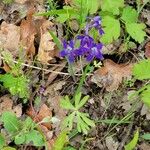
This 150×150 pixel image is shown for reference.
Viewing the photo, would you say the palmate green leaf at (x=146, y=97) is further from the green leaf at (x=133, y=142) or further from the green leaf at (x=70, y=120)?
the green leaf at (x=70, y=120)

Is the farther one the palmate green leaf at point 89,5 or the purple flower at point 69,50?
the palmate green leaf at point 89,5

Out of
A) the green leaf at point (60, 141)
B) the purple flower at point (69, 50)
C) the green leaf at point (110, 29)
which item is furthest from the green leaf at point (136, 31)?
the green leaf at point (60, 141)

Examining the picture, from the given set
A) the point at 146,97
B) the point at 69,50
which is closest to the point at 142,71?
the point at 146,97

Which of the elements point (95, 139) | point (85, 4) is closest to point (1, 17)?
point (85, 4)

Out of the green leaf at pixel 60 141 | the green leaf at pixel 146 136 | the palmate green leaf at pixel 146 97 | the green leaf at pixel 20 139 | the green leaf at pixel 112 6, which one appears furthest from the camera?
the green leaf at pixel 112 6

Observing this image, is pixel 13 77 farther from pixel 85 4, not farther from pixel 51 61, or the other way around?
pixel 85 4

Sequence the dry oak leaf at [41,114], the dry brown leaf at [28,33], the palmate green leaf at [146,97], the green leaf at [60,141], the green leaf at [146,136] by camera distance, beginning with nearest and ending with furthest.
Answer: the green leaf at [60,141] → the palmate green leaf at [146,97] → the green leaf at [146,136] → the dry oak leaf at [41,114] → the dry brown leaf at [28,33]

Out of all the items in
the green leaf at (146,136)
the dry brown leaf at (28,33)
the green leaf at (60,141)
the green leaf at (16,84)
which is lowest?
the green leaf at (146,136)

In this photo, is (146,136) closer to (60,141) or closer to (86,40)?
(60,141)
